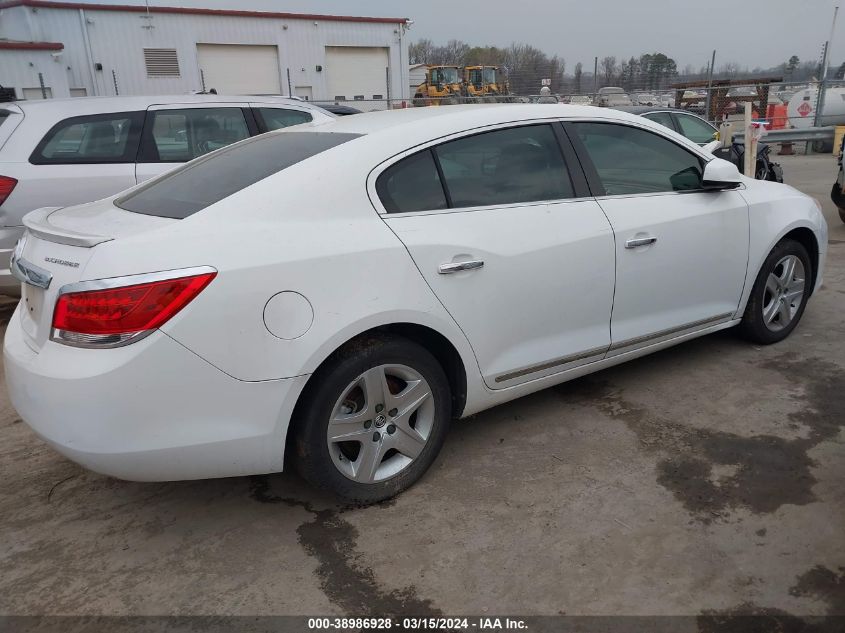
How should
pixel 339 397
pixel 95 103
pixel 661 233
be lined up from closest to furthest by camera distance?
pixel 339 397 → pixel 661 233 → pixel 95 103

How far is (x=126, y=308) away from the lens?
228 centimetres

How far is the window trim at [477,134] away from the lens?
9.30 ft

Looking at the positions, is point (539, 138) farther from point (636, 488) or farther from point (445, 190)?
point (636, 488)

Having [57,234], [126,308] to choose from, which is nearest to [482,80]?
[57,234]

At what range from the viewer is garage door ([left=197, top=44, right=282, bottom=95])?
26.1 meters

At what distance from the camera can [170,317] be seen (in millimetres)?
2309

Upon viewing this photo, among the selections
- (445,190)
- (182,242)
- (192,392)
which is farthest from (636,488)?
(182,242)

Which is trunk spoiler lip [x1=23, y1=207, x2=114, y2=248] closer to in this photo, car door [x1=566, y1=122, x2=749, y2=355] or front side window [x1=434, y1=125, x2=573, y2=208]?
front side window [x1=434, y1=125, x2=573, y2=208]

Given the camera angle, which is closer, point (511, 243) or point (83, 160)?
point (511, 243)

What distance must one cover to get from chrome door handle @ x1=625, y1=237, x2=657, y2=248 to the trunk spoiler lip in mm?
2391

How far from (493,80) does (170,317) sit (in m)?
33.3

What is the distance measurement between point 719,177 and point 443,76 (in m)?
32.0

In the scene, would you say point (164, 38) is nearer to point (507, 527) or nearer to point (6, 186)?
point (6, 186)

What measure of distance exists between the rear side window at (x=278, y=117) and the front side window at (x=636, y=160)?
137 inches
